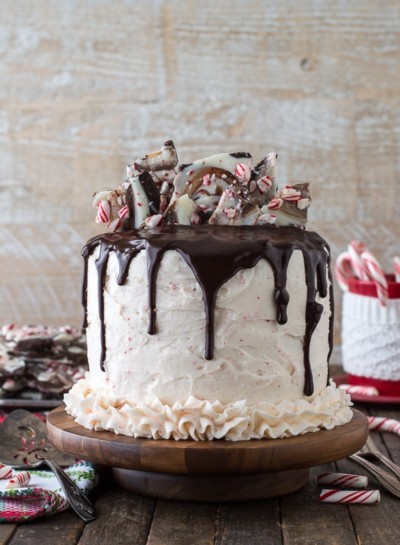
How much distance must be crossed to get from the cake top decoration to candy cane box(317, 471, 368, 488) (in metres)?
0.53

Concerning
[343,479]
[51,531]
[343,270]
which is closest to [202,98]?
[343,270]

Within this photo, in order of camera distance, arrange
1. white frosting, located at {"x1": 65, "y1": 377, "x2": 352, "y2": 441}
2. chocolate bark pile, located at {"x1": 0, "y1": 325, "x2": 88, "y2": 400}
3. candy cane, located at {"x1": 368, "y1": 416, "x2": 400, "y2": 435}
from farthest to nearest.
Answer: chocolate bark pile, located at {"x1": 0, "y1": 325, "x2": 88, "y2": 400}, candy cane, located at {"x1": 368, "y1": 416, "x2": 400, "y2": 435}, white frosting, located at {"x1": 65, "y1": 377, "x2": 352, "y2": 441}

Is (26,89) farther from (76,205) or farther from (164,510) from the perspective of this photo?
(164,510)

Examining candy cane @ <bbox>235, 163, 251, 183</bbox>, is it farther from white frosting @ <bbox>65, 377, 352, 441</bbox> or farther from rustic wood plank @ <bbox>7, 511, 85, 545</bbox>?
rustic wood plank @ <bbox>7, 511, 85, 545</bbox>

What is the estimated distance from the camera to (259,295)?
61.9 inches

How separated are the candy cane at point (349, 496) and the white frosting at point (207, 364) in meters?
0.13

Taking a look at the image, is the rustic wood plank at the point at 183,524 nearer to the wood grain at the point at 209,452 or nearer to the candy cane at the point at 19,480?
the wood grain at the point at 209,452

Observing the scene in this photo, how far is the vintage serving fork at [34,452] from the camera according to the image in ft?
5.01

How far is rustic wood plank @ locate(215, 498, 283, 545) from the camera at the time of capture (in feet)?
4.55

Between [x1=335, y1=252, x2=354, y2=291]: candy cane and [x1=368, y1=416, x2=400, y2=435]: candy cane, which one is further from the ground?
[x1=335, y1=252, x2=354, y2=291]: candy cane

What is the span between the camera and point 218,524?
146cm

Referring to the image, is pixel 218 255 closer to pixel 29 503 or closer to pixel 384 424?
pixel 29 503

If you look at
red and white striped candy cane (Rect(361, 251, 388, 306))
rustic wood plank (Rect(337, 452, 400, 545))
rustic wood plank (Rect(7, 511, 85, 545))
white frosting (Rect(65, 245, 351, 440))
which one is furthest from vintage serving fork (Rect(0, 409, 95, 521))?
red and white striped candy cane (Rect(361, 251, 388, 306))

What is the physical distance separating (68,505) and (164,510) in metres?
0.18
